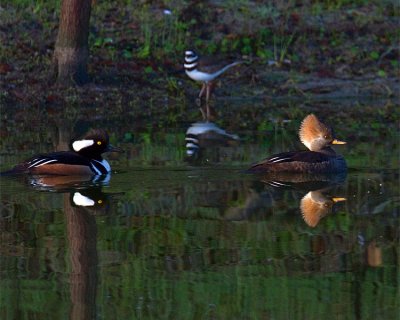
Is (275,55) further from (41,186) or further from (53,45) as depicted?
(41,186)

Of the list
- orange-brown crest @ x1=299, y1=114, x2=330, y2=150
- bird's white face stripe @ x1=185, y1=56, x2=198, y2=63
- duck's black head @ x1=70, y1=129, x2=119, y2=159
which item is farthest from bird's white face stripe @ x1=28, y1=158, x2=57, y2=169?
bird's white face stripe @ x1=185, y1=56, x2=198, y2=63

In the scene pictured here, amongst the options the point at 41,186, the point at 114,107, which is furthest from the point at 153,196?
the point at 114,107

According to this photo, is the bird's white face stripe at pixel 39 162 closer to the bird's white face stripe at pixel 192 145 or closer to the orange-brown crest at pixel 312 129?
the bird's white face stripe at pixel 192 145

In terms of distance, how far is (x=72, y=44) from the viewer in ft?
67.3

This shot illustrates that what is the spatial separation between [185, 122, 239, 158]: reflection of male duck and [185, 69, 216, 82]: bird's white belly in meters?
2.68

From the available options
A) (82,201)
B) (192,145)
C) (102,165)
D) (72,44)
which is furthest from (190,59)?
(82,201)

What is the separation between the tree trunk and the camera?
66.9 ft

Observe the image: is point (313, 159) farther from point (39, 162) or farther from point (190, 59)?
point (190, 59)

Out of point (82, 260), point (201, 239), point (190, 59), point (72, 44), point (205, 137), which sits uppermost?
point (190, 59)

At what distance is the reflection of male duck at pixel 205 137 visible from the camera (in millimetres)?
15977

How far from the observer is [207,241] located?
10.2 m

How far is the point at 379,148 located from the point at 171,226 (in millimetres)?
5487

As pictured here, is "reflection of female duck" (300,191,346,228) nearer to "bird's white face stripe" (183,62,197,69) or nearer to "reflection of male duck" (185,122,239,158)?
"reflection of male duck" (185,122,239,158)

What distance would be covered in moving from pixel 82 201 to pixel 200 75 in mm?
9426
